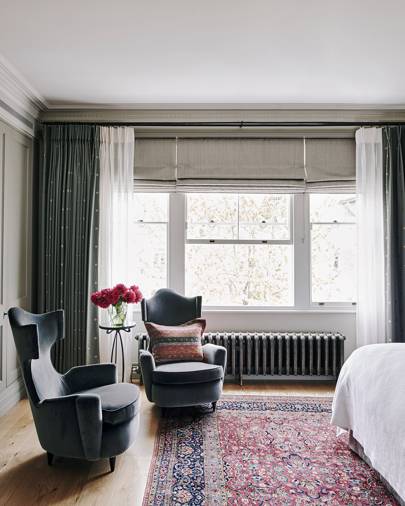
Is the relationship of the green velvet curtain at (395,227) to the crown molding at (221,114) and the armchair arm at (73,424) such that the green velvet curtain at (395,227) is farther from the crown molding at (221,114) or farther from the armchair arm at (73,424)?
the armchair arm at (73,424)

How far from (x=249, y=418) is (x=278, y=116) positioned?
2991 millimetres

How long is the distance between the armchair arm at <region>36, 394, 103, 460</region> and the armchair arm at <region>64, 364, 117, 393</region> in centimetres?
45

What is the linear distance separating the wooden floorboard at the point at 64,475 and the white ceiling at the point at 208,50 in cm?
290

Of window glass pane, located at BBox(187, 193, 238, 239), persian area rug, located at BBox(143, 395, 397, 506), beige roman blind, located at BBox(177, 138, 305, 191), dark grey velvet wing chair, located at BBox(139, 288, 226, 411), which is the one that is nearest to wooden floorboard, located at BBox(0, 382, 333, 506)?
persian area rug, located at BBox(143, 395, 397, 506)

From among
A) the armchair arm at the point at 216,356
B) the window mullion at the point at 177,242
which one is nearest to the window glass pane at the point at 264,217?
the window mullion at the point at 177,242

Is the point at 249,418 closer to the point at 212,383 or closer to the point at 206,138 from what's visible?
the point at 212,383

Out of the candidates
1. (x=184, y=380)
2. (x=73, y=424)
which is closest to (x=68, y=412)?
(x=73, y=424)

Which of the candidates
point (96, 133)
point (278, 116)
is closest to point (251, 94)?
point (278, 116)

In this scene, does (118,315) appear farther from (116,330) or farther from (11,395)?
(11,395)

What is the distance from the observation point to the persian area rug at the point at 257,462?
7.08 ft

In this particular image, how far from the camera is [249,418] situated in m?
3.19

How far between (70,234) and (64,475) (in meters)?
2.32

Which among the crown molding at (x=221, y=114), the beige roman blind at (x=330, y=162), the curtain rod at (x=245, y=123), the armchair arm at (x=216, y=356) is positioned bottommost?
the armchair arm at (x=216, y=356)

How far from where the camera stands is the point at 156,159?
165 inches
